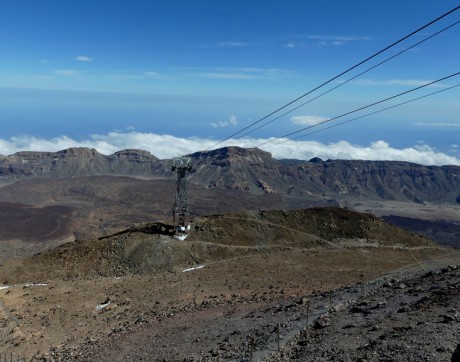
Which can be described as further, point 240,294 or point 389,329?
point 240,294

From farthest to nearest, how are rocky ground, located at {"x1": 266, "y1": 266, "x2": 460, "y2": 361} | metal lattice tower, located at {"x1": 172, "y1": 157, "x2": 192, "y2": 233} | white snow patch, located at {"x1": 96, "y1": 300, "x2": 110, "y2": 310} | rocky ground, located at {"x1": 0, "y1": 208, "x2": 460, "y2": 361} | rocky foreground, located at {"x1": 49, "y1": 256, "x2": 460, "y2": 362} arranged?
metal lattice tower, located at {"x1": 172, "y1": 157, "x2": 192, "y2": 233} < white snow patch, located at {"x1": 96, "y1": 300, "x2": 110, "y2": 310} < rocky ground, located at {"x1": 0, "y1": 208, "x2": 460, "y2": 361} < rocky foreground, located at {"x1": 49, "y1": 256, "x2": 460, "y2": 362} < rocky ground, located at {"x1": 266, "y1": 266, "x2": 460, "y2": 361}

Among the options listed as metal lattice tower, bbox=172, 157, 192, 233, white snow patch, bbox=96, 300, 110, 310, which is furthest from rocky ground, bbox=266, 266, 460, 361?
metal lattice tower, bbox=172, 157, 192, 233

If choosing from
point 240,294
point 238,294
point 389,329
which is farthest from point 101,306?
point 389,329

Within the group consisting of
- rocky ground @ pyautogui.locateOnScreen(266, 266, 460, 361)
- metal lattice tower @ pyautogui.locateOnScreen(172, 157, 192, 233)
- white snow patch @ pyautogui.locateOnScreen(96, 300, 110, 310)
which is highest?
metal lattice tower @ pyautogui.locateOnScreen(172, 157, 192, 233)

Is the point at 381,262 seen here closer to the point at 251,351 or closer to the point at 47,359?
the point at 251,351

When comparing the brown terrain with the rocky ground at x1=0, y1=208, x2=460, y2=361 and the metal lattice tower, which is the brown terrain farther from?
the metal lattice tower

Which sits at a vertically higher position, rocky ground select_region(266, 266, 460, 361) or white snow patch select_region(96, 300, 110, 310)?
rocky ground select_region(266, 266, 460, 361)

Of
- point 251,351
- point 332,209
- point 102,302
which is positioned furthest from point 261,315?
point 332,209

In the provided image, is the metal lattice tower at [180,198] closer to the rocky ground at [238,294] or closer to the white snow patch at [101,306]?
the rocky ground at [238,294]

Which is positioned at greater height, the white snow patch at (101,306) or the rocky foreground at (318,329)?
the rocky foreground at (318,329)

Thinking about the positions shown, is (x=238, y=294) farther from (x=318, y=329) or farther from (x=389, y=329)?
(x=389, y=329)

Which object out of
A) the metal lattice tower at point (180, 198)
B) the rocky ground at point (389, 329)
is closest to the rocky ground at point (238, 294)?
the rocky ground at point (389, 329)

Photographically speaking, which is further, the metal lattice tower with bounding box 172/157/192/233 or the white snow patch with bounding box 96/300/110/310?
the metal lattice tower with bounding box 172/157/192/233
